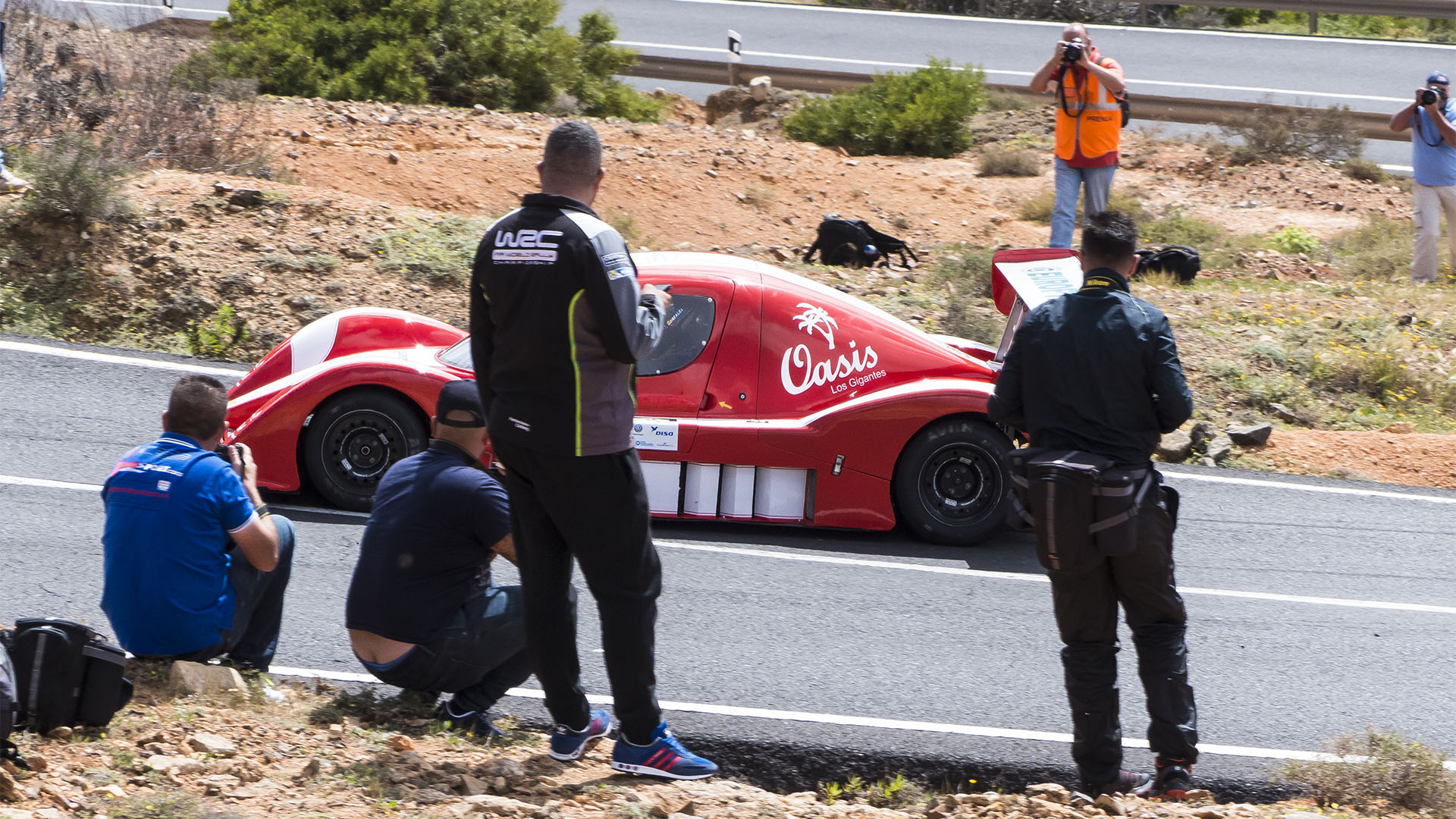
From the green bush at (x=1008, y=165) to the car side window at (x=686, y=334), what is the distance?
12.3 m

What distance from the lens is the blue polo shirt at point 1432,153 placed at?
1381cm

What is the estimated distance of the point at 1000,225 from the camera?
16.7 metres

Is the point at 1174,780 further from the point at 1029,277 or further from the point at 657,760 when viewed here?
the point at 1029,277

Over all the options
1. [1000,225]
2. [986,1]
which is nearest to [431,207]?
[1000,225]

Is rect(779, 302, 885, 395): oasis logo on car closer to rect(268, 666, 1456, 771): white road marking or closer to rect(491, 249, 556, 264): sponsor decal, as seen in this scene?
rect(268, 666, 1456, 771): white road marking

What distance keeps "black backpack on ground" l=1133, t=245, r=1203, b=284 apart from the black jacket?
32.7 ft

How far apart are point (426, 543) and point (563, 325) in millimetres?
1126

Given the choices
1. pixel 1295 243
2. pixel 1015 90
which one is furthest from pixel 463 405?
pixel 1015 90

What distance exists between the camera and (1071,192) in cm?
1239

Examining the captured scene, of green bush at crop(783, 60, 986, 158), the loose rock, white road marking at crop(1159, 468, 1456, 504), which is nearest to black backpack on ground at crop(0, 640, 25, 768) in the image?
white road marking at crop(1159, 468, 1456, 504)

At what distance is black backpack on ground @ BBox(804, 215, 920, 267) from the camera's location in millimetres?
13914

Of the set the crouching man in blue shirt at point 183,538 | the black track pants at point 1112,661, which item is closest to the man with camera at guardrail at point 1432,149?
the black track pants at point 1112,661

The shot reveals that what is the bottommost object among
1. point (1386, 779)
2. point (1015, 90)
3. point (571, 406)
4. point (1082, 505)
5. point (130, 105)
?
point (1386, 779)

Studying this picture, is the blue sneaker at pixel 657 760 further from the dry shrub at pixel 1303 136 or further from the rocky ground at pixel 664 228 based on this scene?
the dry shrub at pixel 1303 136
